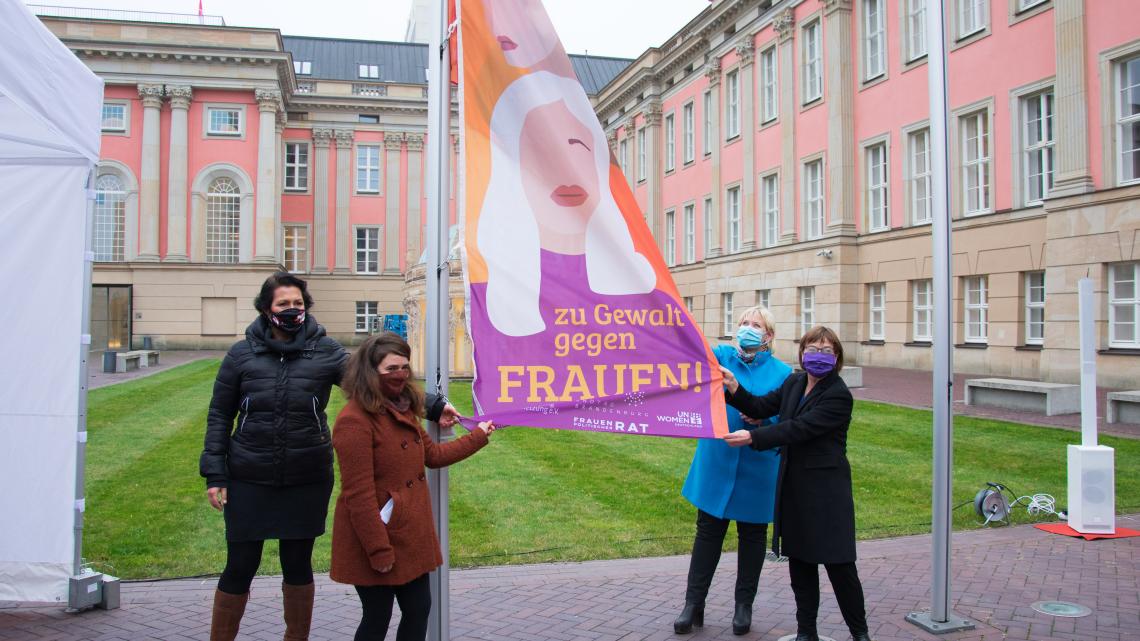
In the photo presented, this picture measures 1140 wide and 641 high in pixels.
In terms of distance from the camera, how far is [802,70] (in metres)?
32.7

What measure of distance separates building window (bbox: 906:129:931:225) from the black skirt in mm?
26027

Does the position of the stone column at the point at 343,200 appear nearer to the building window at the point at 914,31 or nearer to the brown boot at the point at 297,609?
the building window at the point at 914,31

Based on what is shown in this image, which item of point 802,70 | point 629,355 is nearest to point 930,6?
point 629,355

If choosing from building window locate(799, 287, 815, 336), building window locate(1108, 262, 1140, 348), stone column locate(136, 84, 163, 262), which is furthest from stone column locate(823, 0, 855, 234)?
stone column locate(136, 84, 163, 262)

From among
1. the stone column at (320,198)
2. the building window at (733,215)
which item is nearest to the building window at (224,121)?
the stone column at (320,198)

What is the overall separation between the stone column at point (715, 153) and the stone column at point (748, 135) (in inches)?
105

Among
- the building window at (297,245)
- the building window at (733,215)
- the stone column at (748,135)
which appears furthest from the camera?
→ the building window at (297,245)

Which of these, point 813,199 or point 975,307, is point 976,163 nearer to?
point 975,307

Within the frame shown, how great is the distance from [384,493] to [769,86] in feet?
114

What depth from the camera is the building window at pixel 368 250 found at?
189ft

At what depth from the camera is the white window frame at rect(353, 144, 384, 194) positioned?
189 feet

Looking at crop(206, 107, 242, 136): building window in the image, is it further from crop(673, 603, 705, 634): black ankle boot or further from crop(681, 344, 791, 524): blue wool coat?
crop(673, 603, 705, 634): black ankle boot

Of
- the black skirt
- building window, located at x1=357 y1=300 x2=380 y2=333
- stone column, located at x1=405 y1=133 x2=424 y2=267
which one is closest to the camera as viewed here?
the black skirt

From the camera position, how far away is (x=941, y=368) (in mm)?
5234
